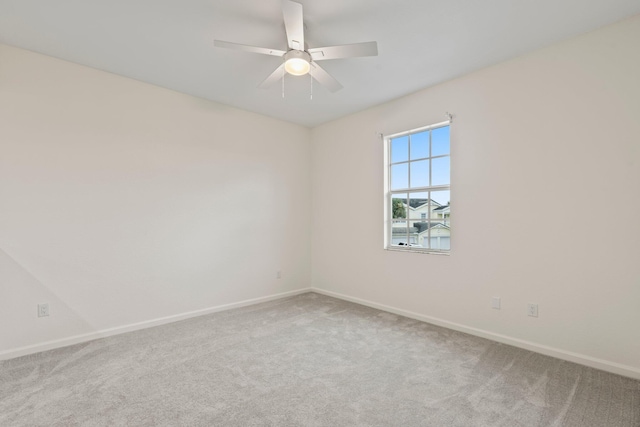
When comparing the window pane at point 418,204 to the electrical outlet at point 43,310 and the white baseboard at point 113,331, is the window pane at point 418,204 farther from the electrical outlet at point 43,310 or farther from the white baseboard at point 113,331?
the electrical outlet at point 43,310

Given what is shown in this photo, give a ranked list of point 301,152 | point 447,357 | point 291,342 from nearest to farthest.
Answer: point 447,357 < point 291,342 < point 301,152

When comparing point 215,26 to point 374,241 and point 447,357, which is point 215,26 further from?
point 447,357

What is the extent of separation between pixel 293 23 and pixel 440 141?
2193mm

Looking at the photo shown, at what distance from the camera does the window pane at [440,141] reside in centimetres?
338

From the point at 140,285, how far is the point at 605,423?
3.95 meters

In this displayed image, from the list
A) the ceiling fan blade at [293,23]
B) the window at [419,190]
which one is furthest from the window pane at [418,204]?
the ceiling fan blade at [293,23]

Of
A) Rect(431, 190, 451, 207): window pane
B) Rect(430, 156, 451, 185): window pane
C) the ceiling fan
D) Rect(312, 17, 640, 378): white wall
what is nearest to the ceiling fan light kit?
the ceiling fan

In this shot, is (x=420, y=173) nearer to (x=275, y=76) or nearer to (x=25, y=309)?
(x=275, y=76)

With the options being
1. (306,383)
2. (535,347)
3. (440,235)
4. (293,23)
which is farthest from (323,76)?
(535,347)

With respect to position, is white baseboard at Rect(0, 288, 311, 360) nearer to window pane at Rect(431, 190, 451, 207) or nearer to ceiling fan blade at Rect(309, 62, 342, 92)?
window pane at Rect(431, 190, 451, 207)

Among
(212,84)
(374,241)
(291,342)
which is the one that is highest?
(212,84)

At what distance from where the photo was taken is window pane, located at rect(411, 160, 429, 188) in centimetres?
358

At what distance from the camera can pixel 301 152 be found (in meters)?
4.90

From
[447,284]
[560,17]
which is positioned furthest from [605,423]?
[560,17]
